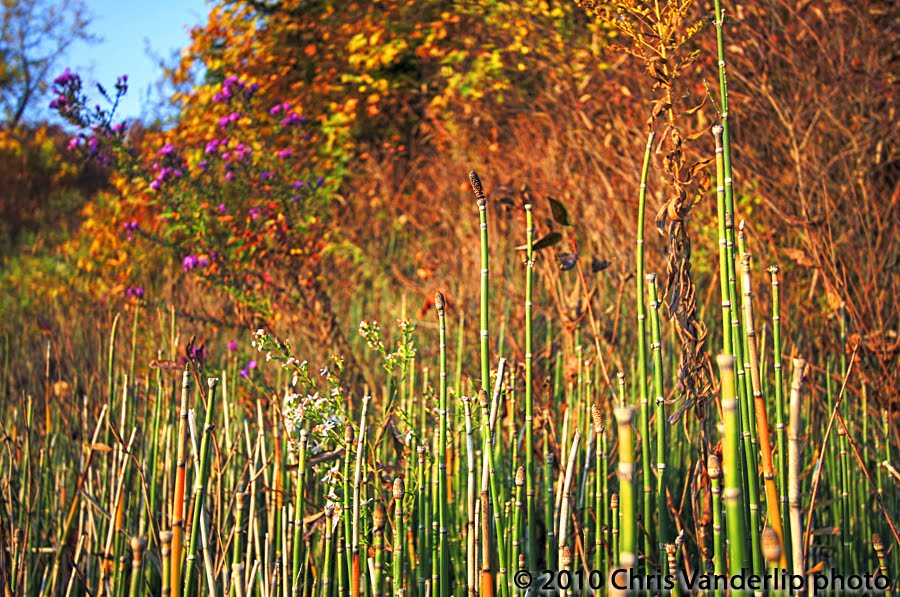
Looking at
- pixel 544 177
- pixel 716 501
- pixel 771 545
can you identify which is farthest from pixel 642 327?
pixel 544 177

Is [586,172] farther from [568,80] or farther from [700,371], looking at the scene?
[700,371]

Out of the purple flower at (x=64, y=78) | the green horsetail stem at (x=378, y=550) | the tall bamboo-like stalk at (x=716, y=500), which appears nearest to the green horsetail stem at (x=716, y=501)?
the tall bamboo-like stalk at (x=716, y=500)

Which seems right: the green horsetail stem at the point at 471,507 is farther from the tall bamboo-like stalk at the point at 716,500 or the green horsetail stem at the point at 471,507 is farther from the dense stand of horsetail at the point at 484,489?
the tall bamboo-like stalk at the point at 716,500

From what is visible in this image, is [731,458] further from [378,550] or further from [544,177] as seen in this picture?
[544,177]

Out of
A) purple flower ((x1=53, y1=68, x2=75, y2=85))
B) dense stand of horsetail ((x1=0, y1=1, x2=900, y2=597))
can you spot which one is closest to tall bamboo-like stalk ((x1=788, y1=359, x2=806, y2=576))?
dense stand of horsetail ((x1=0, y1=1, x2=900, y2=597))

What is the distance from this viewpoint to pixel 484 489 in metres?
1.02

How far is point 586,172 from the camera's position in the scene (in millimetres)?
3701

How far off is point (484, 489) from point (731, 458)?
0.38 metres

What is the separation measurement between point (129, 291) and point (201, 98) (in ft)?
9.97

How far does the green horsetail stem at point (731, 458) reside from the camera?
70cm

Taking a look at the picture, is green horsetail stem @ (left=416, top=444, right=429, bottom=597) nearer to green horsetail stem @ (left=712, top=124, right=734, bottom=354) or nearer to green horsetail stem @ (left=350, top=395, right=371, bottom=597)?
green horsetail stem @ (left=350, top=395, right=371, bottom=597)

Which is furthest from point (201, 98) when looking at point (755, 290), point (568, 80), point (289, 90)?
point (755, 290)

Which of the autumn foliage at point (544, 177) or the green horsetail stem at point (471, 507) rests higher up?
the autumn foliage at point (544, 177)

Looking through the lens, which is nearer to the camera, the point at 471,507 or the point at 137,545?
the point at 137,545
